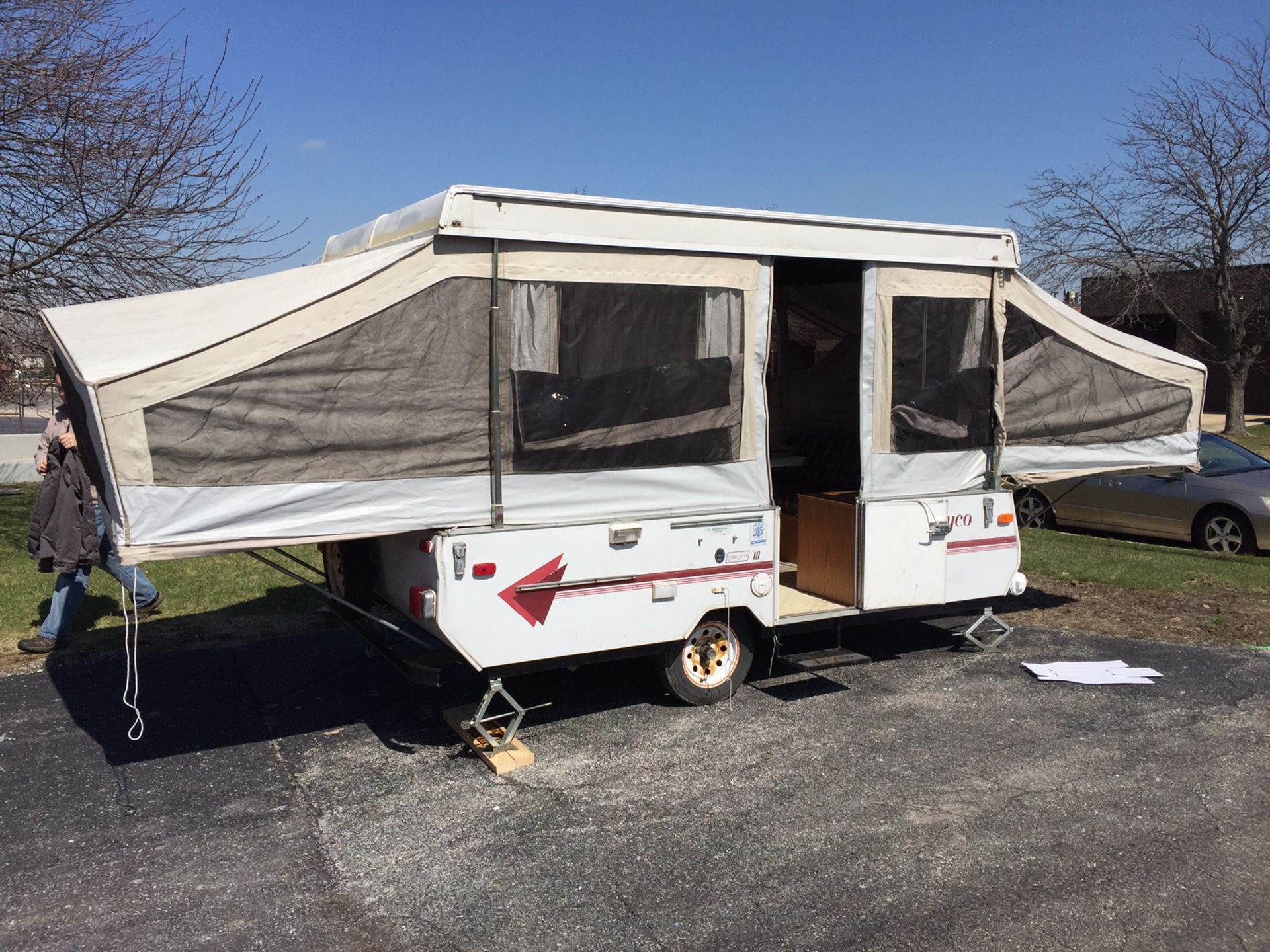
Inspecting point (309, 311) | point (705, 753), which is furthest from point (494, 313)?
point (705, 753)

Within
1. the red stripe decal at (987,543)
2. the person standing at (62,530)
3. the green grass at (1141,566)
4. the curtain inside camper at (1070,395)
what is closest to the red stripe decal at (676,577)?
the red stripe decal at (987,543)

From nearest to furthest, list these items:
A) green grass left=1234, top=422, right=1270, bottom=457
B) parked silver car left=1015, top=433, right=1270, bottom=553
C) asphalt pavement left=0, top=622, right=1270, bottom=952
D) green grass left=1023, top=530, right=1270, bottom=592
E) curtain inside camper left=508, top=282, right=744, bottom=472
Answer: asphalt pavement left=0, top=622, right=1270, bottom=952
curtain inside camper left=508, top=282, right=744, bottom=472
green grass left=1023, top=530, right=1270, bottom=592
parked silver car left=1015, top=433, right=1270, bottom=553
green grass left=1234, top=422, right=1270, bottom=457

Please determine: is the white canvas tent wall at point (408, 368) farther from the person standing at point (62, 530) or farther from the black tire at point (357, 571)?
the person standing at point (62, 530)

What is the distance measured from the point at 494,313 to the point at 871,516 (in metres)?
2.66

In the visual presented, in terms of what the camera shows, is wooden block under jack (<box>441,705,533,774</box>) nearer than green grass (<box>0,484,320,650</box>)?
Yes

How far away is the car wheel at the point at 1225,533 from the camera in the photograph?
424 inches

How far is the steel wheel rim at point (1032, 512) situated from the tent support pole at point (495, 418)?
885cm

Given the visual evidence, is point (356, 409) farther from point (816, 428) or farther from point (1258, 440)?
point (1258, 440)

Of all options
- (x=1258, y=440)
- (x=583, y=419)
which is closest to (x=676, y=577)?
(x=583, y=419)

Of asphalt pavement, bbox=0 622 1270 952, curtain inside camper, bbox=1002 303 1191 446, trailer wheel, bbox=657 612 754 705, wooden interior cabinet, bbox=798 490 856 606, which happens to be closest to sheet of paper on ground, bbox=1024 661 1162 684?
asphalt pavement, bbox=0 622 1270 952

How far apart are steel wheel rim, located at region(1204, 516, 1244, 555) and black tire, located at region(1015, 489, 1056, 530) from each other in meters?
1.70

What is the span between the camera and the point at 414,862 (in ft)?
14.3

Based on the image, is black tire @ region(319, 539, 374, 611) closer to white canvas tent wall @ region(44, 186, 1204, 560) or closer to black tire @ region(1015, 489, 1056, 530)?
white canvas tent wall @ region(44, 186, 1204, 560)

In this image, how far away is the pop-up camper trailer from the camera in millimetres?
4660
